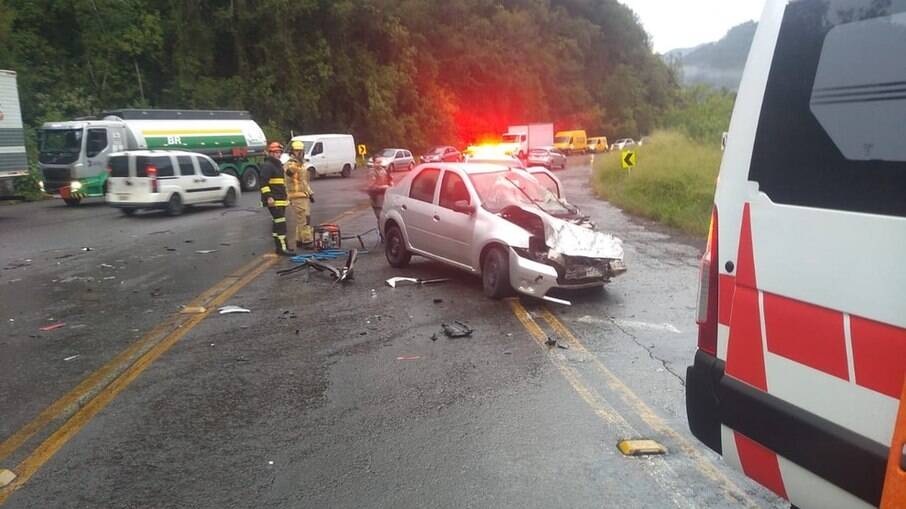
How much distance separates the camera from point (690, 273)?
1041 centimetres

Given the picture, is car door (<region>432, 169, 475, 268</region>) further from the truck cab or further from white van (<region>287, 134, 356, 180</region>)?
white van (<region>287, 134, 356, 180</region>)

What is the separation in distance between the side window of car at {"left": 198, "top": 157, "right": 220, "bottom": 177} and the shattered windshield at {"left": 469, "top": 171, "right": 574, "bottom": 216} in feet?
42.4

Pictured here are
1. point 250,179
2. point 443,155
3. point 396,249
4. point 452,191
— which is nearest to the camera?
point 452,191

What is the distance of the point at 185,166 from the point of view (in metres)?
19.0

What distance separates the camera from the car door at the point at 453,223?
29.0 ft

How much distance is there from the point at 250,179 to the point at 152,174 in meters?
10.1

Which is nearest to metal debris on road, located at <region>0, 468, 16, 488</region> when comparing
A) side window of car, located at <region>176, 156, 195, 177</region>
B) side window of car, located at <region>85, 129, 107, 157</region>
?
side window of car, located at <region>176, 156, 195, 177</region>

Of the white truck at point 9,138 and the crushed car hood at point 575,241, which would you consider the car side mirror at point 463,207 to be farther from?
the white truck at point 9,138

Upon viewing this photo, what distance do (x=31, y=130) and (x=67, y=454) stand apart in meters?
28.6

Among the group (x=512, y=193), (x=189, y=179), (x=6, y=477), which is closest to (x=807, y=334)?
(x=6, y=477)

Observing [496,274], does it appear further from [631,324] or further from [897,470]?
[897,470]

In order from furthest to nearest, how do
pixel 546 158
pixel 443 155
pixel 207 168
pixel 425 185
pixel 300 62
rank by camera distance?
pixel 300 62, pixel 546 158, pixel 443 155, pixel 207 168, pixel 425 185

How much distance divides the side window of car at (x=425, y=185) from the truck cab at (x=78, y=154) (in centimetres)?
1580

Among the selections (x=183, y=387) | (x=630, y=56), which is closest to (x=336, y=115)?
(x=183, y=387)
